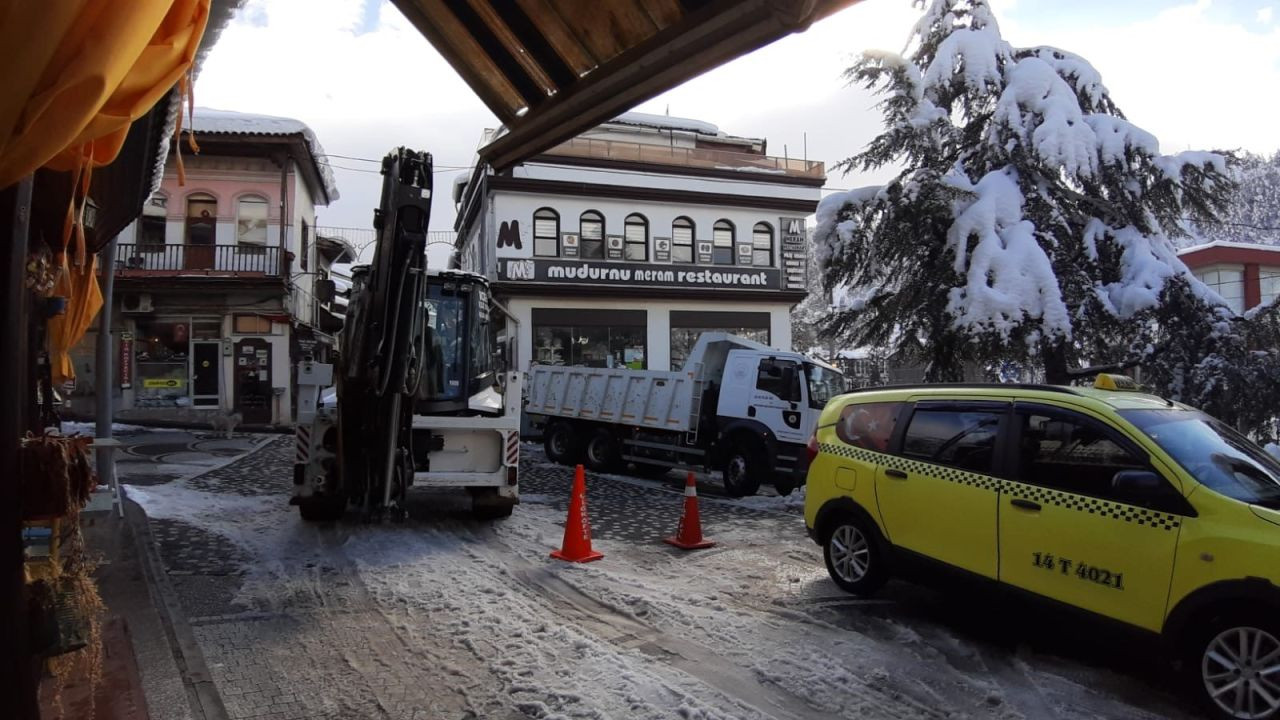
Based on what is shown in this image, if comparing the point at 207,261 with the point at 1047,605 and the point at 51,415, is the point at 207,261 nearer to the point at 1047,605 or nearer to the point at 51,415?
the point at 51,415

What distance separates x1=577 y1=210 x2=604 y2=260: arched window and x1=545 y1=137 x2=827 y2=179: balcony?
2111 mm

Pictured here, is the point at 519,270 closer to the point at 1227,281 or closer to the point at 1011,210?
the point at 1011,210

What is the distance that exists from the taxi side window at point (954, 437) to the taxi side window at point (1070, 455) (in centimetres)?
24

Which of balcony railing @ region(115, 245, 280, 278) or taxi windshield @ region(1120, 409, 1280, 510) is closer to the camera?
taxi windshield @ region(1120, 409, 1280, 510)

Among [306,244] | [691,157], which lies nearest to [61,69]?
[691,157]

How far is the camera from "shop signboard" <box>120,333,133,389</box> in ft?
73.5

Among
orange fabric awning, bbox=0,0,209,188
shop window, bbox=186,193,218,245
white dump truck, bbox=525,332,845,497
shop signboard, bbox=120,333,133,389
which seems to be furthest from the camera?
shop window, bbox=186,193,218,245

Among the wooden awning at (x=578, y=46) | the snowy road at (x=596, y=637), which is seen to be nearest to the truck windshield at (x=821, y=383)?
the snowy road at (x=596, y=637)

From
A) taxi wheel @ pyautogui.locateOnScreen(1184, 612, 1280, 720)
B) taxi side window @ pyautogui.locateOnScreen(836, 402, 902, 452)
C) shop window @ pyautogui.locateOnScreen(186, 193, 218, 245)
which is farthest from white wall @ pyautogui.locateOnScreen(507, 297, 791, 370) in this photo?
taxi wheel @ pyautogui.locateOnScreen(1184, 612, 1280, 720)

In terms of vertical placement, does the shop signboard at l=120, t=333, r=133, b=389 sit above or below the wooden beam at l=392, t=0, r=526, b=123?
below

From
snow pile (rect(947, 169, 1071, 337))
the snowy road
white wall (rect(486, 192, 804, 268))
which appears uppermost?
white wall (rect(486, 192, 804, 268))

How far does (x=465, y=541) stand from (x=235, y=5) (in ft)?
19.7

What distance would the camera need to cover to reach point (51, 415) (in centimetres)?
402

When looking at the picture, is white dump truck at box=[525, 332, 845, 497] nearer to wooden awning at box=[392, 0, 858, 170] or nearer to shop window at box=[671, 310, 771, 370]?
wooden awning at box=[392, 0, 858, 170]
